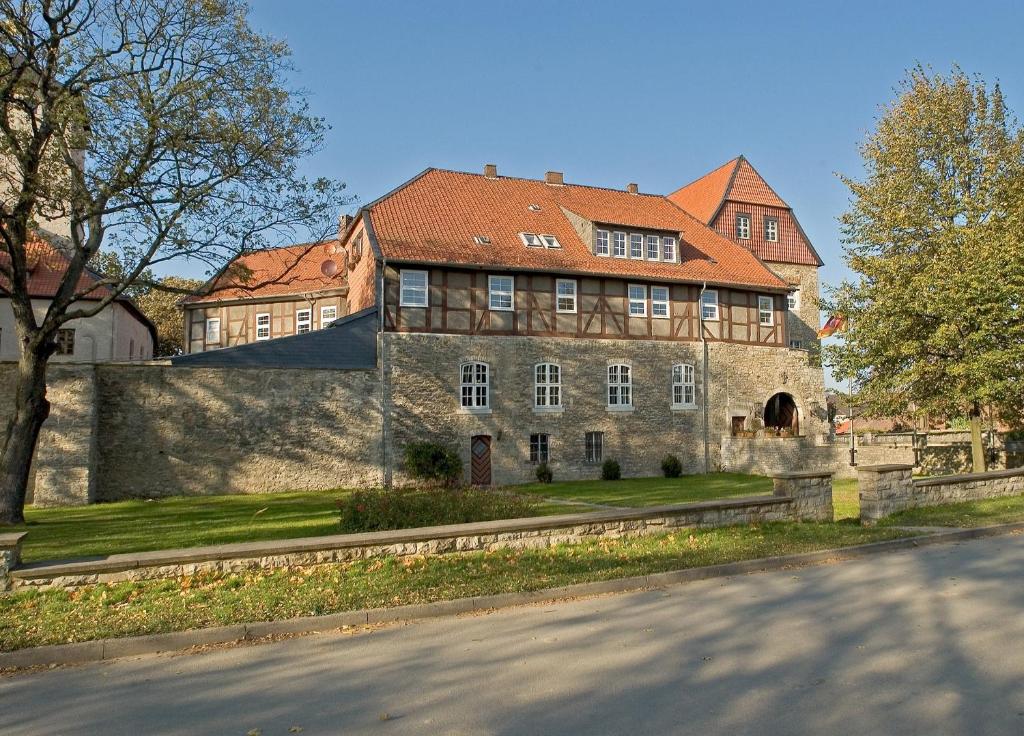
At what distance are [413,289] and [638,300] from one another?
9.02 m

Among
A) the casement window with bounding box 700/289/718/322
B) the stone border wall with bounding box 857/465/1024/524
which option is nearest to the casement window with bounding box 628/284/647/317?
the casement window with bounding box 700/289/718/322

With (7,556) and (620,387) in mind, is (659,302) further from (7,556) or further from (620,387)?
(7,556)

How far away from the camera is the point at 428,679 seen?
5.89m

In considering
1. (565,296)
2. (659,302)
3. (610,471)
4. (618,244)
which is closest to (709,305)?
(659,302)

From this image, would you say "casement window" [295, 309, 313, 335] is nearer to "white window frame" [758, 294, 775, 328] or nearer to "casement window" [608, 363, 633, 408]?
"casement window" [608, 363, 633, 408]

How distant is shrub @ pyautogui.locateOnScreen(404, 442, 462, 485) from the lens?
2558 cm

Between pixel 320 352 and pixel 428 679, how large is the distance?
2062 centimetres

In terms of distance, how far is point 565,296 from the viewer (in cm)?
2892

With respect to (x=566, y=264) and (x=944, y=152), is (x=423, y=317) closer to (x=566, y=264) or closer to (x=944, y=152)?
(x=566, y=264)

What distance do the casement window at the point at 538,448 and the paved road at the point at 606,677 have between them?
19.4 meters

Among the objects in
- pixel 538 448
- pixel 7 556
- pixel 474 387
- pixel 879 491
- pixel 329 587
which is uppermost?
pixel 474 387

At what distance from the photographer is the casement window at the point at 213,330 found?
4125cm

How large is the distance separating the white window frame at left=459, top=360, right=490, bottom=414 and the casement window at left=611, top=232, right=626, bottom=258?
283 inches

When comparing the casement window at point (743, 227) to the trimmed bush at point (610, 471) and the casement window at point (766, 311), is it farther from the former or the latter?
the trimmed bush at point (610, 471)
